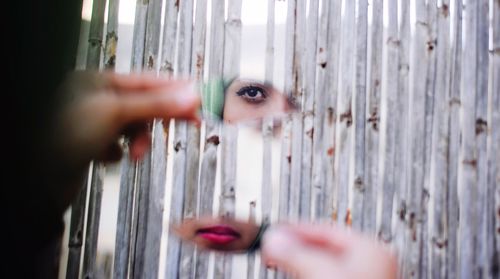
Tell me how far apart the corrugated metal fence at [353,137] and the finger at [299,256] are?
120 centimetres

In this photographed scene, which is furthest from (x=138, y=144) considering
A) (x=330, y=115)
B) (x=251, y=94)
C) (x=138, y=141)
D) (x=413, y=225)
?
(x=413, y=225)

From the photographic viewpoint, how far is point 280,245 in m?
0.42

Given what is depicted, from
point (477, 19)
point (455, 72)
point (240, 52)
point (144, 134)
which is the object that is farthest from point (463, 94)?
point (144, 134)

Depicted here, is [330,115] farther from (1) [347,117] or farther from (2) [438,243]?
(2) [438,243]

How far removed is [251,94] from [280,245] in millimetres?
282

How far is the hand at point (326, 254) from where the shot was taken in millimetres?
386

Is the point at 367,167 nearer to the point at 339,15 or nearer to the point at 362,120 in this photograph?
the point at 362,120

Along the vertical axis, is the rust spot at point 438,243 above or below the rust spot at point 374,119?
below

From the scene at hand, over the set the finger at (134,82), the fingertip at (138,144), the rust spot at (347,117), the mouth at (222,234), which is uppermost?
the rust spot at (347,117)

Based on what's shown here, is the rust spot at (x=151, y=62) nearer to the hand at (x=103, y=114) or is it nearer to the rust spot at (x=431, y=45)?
the rust spot at (x=431, y=45)

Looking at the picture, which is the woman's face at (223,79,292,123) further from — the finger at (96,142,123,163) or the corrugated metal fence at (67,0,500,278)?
the corrugated metal fence at (67,0,500,278)

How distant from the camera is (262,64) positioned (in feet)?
5.60

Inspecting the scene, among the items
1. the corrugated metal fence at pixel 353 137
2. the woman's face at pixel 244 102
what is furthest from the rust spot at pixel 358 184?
the woman's face at pixel 244 102

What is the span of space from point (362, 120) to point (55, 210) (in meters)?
1.45
